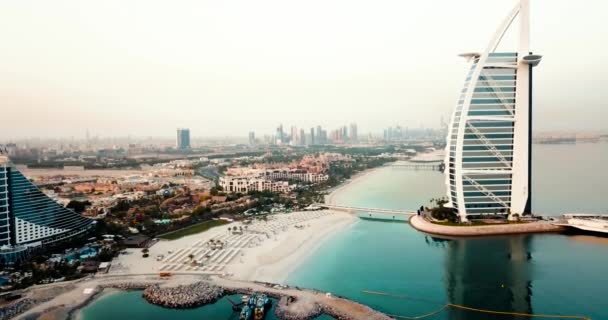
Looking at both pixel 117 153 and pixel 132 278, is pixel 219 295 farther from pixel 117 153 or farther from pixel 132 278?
pixel 117 153

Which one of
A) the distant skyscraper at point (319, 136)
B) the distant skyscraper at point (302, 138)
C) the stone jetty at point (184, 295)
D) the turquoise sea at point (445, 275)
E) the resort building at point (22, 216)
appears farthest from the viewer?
the distant skyscraper at point (319, 136)

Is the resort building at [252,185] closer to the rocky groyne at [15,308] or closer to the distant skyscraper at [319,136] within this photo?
the rocky groyne at [15,308]

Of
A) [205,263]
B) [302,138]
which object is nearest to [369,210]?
[205,263]

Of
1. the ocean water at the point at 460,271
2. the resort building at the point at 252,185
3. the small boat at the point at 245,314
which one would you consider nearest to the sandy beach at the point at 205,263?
the ocean water at the point at 460,271

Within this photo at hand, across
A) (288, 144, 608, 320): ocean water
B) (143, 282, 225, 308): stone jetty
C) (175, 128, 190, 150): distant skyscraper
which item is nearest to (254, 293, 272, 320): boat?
(143, 282, 225, 308): stone jetty

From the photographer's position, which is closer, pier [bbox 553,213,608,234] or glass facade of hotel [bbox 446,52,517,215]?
pier [bbox 553,213,608,234]

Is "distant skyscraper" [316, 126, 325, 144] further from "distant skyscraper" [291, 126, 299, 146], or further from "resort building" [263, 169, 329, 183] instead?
"resort building" [263, 169, 329, 183]
